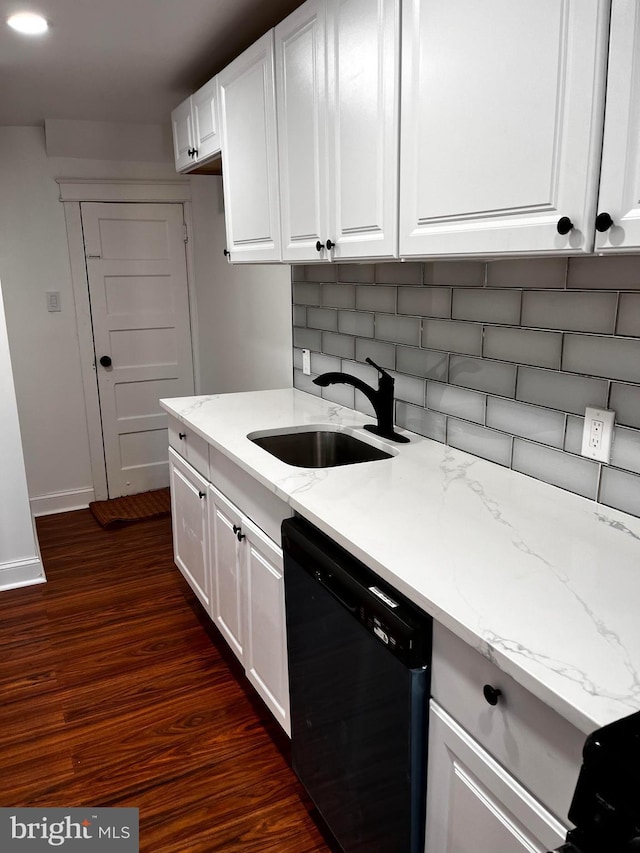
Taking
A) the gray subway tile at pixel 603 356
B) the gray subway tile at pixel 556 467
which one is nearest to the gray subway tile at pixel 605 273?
the gray subway tile at pixel 603 356

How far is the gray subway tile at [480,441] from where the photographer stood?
178 cm

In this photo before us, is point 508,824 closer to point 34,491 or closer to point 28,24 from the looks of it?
point 28,24

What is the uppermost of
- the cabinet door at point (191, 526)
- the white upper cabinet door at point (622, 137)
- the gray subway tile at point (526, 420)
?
the white upper cabinet door at point (622, 137)

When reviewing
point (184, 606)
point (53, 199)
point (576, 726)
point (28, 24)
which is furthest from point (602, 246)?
point (53, 199)

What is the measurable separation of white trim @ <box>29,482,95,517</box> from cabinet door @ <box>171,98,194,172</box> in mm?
2302

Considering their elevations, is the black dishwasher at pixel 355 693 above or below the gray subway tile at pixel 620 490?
below

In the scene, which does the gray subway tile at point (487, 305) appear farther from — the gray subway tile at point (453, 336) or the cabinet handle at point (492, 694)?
the cabinet handle at point (492, 694)

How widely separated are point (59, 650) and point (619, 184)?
2.66 meters

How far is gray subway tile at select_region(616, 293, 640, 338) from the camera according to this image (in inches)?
54.0

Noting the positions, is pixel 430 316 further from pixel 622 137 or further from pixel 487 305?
pixel 622 137

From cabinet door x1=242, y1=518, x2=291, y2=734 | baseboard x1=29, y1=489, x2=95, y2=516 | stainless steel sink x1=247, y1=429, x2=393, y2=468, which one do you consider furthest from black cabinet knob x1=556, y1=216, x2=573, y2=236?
baseboard x1=29, y1=489, x2=95, y2=516

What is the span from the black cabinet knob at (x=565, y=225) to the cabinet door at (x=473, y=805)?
2.88 ft

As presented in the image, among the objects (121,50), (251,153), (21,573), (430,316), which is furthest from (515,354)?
(21,573)

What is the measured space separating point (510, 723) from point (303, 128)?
1760 mm
